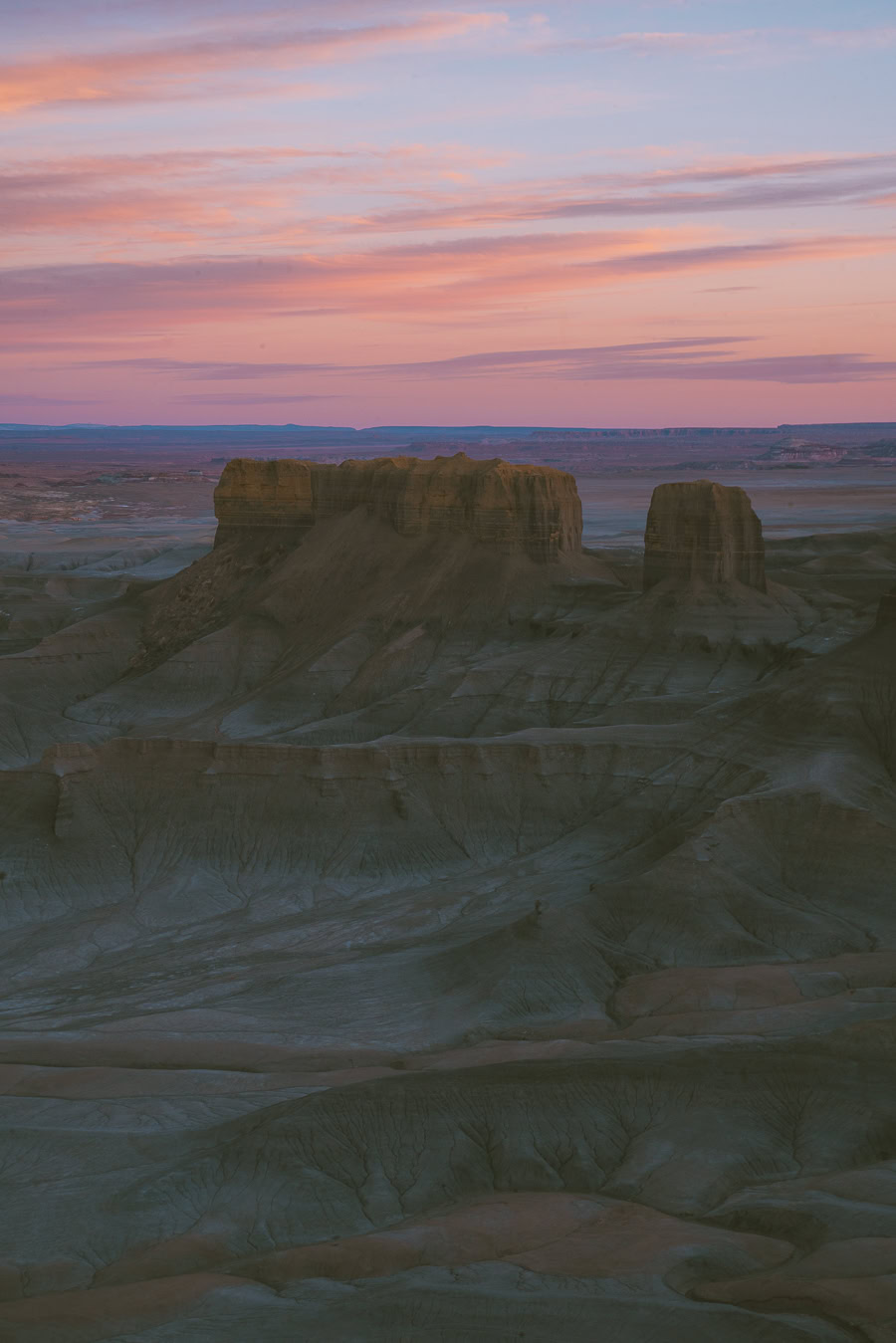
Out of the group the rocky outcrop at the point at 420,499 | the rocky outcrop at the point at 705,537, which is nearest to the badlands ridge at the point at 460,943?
the rocky outcrop at the point at 705,537

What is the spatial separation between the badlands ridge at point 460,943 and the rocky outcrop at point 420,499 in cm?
30

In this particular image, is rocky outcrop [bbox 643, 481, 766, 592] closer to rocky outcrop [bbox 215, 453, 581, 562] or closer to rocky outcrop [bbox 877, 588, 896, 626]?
rocky outcrop [bbox 215, 453, 581, 562]

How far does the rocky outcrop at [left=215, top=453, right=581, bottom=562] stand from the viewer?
73375 mm

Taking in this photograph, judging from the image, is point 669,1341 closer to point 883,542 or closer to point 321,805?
point 321,805

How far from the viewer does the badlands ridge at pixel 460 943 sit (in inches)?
934

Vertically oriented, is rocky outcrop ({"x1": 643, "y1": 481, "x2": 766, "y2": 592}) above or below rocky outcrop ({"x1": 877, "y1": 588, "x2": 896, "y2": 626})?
above

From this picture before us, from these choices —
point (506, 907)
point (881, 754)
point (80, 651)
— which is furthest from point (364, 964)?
point (80, 651)

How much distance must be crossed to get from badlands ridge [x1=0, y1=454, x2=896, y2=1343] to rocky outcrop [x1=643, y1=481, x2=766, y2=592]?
0.65 ft

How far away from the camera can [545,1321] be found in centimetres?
2139

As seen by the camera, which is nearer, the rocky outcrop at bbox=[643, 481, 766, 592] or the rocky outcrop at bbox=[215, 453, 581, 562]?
the rocky outcrop at bbox=[643, 481, 766, 592]

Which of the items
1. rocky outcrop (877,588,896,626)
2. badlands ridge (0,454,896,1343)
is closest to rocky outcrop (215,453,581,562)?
badlands ridge (0,454,896,1343)

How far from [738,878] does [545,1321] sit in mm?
22554

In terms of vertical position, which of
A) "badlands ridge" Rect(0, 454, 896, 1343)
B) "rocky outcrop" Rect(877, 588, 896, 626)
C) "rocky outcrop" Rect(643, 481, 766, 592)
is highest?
"rocky outcrop" Rect(643, 481, 766, 592)

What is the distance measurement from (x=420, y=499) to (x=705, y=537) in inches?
658
